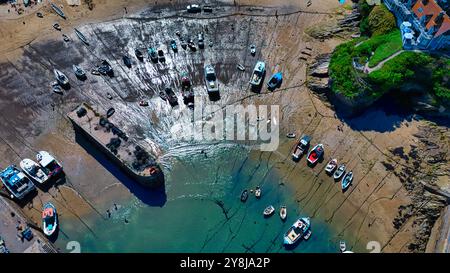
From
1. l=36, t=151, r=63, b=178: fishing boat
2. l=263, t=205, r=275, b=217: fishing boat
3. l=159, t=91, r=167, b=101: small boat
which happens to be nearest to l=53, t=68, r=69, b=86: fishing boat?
l=36, t=151, r=63, b=178: fishing boat

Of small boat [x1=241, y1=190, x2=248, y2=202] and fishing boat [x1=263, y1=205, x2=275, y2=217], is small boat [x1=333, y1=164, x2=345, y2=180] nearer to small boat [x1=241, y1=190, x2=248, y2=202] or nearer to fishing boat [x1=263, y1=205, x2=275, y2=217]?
fishing boat [x1=263, y1=205, x2=275, y2=217]

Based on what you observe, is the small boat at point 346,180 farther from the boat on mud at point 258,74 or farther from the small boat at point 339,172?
the boat on mud at point 258,74

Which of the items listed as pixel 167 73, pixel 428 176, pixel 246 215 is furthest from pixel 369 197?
pixel 167 73

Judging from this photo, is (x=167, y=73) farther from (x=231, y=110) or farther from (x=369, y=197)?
(x=369, y=197)

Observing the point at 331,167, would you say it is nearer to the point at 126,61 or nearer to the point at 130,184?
the point at 130,184

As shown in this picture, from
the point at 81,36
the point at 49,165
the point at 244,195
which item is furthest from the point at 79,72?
the point at 244,195
